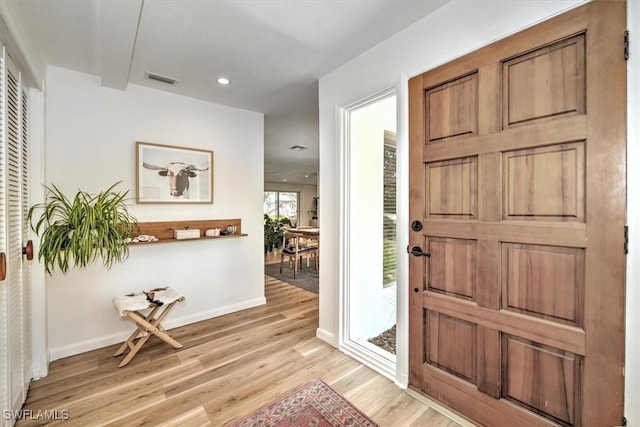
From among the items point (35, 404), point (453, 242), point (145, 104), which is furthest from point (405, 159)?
point (35, 404)

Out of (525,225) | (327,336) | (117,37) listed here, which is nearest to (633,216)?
(525,225)

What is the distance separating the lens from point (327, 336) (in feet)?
8.63

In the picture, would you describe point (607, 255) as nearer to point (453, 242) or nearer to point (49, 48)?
point (453, 242)

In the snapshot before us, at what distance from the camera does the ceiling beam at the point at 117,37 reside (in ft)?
5.27

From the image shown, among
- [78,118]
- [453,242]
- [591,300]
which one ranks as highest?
[78,118]

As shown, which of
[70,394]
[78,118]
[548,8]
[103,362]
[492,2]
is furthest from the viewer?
[78,118]

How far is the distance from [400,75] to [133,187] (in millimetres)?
2661

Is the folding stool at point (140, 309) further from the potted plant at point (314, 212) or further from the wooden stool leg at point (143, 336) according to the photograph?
the potted plant at point (314, 212)

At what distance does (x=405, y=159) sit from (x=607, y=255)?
1121 millimetres

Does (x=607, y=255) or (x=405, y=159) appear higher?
(x=405, y=159)

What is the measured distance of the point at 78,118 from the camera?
247cm

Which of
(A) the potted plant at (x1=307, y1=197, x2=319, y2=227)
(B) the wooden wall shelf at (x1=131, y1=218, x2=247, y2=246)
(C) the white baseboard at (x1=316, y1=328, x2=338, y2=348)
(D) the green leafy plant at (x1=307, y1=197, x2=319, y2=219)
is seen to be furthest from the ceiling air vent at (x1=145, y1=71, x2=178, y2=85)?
(D) the green leafy plant at (x1=307, y1=197, x2=319, y2=219)

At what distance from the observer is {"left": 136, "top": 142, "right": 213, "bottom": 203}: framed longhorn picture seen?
279cm

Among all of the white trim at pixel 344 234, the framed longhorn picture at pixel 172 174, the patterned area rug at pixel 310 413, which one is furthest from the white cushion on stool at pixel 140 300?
the white trim at pixel 344 234
